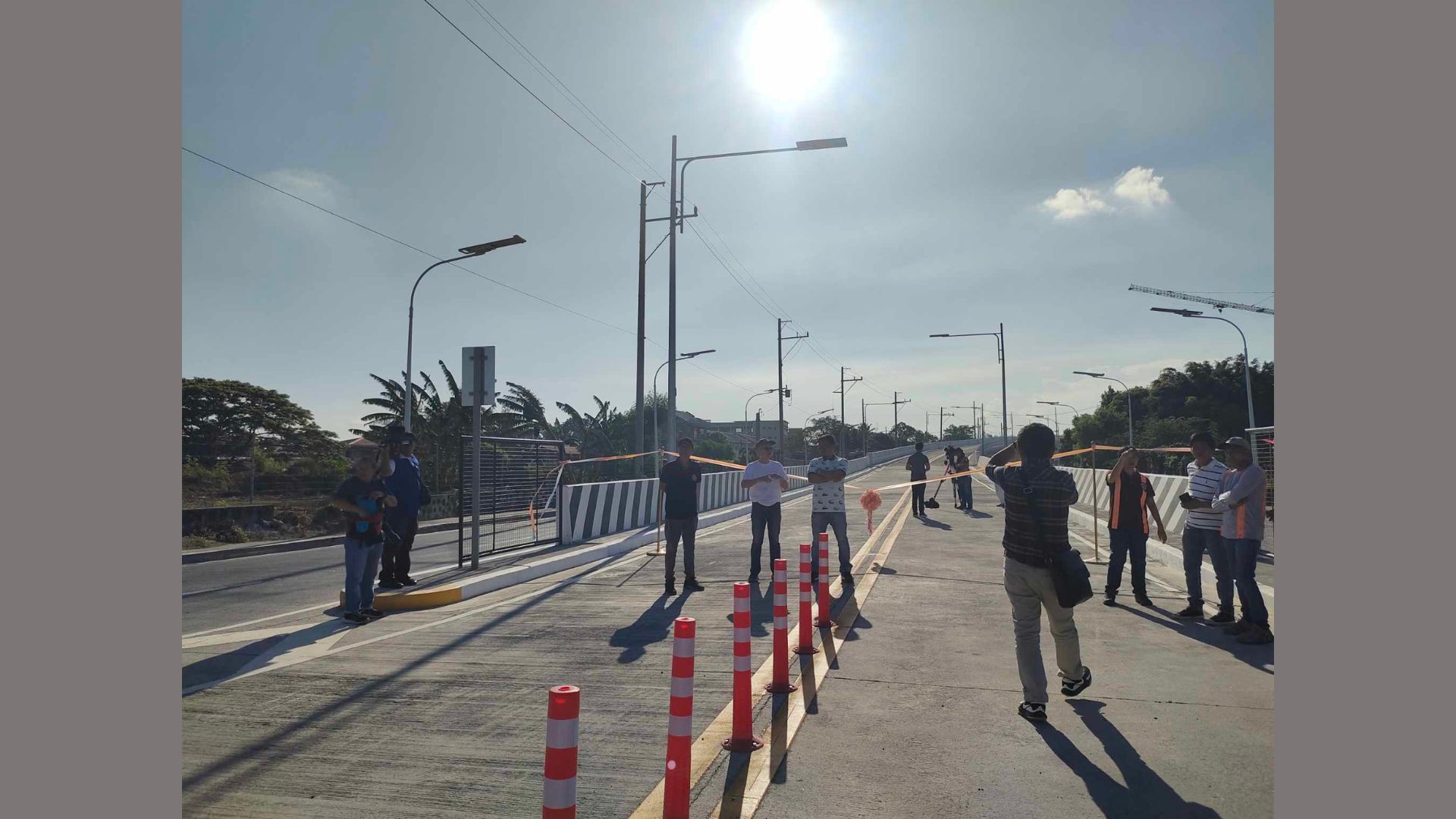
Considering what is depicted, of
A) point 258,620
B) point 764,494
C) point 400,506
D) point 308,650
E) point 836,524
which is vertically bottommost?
point 258,620

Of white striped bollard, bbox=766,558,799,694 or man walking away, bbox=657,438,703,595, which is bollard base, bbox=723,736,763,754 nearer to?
white striped bollard, bbox=766,558,799,694

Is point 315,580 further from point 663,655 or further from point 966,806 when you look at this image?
point 966,806

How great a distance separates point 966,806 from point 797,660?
9.40ft

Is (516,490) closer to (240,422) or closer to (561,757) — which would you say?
(561,757)

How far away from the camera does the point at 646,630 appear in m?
8.12

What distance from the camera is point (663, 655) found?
23.2ft

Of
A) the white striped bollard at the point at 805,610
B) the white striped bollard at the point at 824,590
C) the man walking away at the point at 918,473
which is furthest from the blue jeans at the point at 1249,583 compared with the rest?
the man walking away at the point at 918,473

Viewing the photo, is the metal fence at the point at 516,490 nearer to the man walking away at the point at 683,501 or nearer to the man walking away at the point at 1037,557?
the man walking away at the point at 683,501

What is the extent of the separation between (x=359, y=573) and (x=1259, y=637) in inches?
338

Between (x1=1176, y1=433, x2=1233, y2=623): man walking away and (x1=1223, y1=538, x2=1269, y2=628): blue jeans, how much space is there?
45 cm

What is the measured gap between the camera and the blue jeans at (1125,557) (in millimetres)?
9406

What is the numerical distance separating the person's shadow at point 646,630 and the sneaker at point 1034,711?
3.03 metres

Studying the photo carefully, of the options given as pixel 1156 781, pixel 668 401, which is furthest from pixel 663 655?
pixel 668 401

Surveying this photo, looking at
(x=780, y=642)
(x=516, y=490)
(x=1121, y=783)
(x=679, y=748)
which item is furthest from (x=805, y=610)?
(x=516, y=490)
